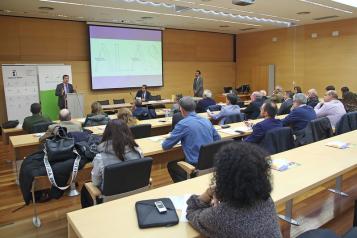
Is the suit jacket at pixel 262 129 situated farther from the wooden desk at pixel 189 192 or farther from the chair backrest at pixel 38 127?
the chair backrest at pixel 38 127

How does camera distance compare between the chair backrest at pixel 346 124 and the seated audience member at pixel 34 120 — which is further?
the seated audience member at pixel 34 120

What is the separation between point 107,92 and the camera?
10891mm

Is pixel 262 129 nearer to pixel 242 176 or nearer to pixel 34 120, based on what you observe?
pixel 242 176

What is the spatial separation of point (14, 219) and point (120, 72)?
310 inches

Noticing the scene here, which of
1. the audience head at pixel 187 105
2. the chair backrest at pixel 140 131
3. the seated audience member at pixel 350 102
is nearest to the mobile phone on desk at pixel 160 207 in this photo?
the audience head at pixel 187 105

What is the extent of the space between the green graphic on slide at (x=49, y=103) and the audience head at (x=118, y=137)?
7310 millimetres

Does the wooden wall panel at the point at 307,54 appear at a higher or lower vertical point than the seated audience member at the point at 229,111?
higher

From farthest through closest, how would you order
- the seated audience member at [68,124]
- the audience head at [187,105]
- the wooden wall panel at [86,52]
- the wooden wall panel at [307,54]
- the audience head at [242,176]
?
1. the wooden wall panel at [307,54]
2. the wooden wall panel at [86,52]
3. the seated audience member at [68,124]
4. the audience head at [187,105]
5. the audience head at [242,176]

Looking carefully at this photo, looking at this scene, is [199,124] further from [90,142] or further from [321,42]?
[321,42]

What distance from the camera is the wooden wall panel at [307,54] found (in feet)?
36.1

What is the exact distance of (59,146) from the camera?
3.23 m

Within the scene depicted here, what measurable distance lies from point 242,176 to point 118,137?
154 cm

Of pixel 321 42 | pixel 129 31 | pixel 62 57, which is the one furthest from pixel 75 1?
pixel 321 42

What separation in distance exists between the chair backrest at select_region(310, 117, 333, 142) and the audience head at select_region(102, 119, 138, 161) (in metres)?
2.79
